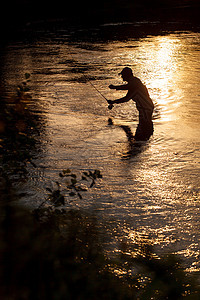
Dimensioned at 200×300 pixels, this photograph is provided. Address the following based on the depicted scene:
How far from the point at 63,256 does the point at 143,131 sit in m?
6.11

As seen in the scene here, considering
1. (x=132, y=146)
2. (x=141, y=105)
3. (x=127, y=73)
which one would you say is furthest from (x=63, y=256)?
(x=127, y=73)

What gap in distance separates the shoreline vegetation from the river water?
Answer: 30 cm

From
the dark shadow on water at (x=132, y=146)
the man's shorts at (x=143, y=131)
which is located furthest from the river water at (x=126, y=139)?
the man's shorts at (x=143, y=131)

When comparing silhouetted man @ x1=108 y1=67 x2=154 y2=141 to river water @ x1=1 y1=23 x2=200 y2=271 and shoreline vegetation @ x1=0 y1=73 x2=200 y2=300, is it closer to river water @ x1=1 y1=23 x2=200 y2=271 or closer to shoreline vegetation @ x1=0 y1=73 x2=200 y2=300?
river water @ x1=1 y1=23 x2=200 y2=271

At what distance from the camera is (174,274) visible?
16.0 ft

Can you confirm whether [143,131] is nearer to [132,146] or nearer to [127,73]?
[132,146]

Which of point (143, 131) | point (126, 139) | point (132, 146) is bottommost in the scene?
point (132, 146)

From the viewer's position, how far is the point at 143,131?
9.48 meters

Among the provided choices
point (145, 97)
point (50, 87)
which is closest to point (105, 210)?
point (145, 97)

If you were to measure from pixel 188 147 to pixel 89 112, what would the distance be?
11.4 feet

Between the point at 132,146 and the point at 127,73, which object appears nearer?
the point at 132,146

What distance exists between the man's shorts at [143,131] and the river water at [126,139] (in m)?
0.16

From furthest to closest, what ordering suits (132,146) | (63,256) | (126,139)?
(126,139)
(132,146)
(63,256)

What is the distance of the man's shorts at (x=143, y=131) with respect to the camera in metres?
9.42
